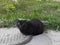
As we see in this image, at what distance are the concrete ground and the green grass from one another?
318 millimetres

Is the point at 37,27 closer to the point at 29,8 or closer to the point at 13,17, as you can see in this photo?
the point at 13,17

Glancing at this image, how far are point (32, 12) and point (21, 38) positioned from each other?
1797mm

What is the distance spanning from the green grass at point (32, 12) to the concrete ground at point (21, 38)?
32cm

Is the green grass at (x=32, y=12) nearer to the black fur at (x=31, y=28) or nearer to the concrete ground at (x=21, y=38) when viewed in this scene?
the concrete ground at (x=21, y=38)

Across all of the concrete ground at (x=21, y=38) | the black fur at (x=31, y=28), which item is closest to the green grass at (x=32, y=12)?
the concrete ground at (x=21, y=38)

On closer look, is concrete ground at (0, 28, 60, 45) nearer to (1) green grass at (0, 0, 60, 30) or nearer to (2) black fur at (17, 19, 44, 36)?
(2) black fur at (17, 19, 44, 36)

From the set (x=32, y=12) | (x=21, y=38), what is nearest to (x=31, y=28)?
(x=21, y=38)

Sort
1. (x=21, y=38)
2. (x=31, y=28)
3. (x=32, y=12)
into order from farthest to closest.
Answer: (x=32, y=12), (x=31, y=28), (x=21, y=38)

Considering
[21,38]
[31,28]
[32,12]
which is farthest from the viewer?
[32,12]

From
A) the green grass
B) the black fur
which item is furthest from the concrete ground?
the green grass

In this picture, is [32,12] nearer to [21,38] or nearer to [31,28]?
[31,28]

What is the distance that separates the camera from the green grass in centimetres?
625

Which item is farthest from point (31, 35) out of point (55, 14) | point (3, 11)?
point (3, 11)

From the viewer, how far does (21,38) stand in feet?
17.8
